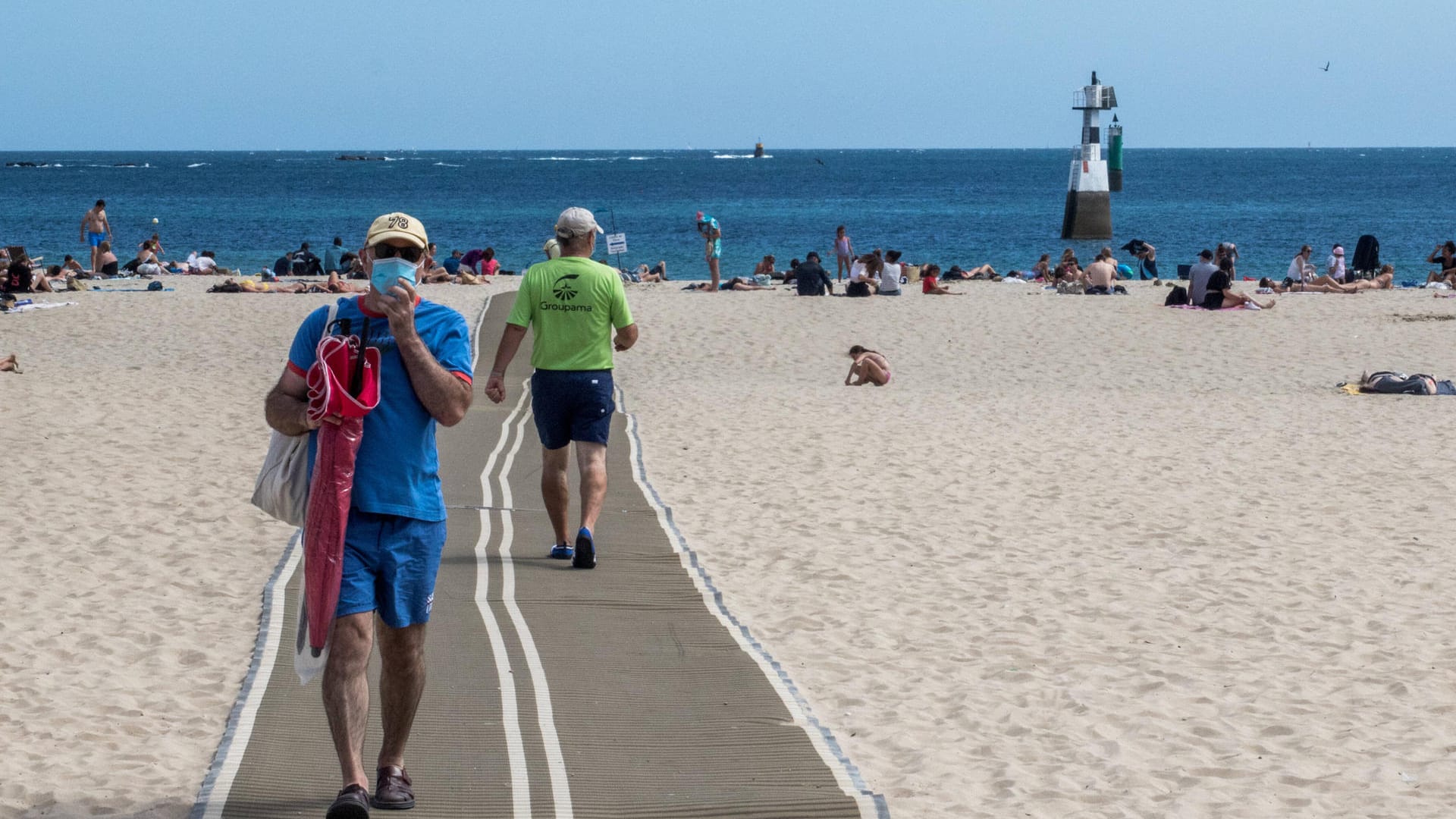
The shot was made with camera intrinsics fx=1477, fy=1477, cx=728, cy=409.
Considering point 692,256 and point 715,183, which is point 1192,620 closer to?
point 692,256

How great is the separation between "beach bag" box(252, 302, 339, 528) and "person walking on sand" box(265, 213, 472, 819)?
0.20 feet

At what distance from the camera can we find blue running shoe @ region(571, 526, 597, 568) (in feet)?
22.6

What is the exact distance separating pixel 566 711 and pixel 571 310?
211cm

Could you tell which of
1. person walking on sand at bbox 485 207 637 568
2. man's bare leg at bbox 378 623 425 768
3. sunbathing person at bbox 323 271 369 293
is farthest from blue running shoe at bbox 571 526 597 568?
sunbathing person at bbox 323 271 369 293

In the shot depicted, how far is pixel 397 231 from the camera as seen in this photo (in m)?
3.63

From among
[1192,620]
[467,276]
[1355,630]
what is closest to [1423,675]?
[1355,630]

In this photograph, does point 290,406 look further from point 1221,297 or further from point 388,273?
point 1221,297

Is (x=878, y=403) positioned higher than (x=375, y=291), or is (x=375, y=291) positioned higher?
(x=375, y=291)

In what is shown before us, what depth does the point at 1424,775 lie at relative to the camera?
4.59 m

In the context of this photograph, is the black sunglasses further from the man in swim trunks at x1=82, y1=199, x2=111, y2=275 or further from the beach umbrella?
the man in swim trunks at x1=82, y1=199, x2=111, y2=275

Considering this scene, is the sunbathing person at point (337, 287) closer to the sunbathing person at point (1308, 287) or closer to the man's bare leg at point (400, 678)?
the sunbathing person at point (1308, 287)

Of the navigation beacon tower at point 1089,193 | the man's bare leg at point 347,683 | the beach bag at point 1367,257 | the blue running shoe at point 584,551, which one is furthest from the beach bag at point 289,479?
the navigation beacon tower at point 1089,193

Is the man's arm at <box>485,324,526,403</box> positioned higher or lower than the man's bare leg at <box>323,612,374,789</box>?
higher

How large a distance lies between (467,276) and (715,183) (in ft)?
336
